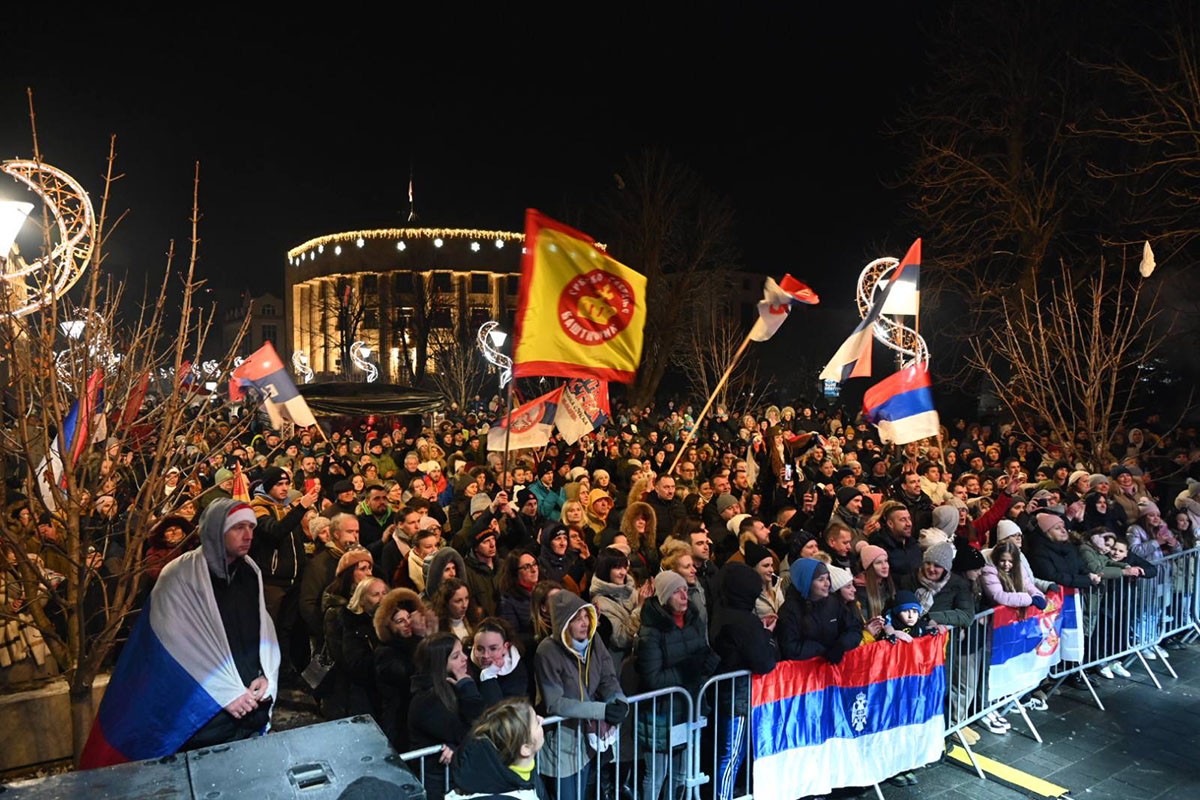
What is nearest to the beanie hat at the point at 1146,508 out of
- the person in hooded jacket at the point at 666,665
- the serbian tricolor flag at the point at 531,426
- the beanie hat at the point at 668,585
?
the person in hooded jacket at the point at 666,665

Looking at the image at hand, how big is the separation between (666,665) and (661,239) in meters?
27.1

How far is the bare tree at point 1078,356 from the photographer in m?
12.6

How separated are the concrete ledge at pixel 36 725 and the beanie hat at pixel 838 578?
472 centimetres

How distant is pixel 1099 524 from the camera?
9.25m

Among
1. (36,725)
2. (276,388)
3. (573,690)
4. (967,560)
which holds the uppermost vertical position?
(276,388)

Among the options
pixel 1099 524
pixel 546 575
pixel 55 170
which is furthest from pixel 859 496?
pixel 55 170

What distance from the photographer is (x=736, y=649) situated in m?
5.33

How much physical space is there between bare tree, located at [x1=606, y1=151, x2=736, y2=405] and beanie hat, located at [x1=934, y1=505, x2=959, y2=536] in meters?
22.9

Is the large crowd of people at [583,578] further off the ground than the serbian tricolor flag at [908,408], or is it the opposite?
the serbian tricolor flag at [908,408]

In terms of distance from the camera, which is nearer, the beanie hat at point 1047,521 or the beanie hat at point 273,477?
the beanie hat at point 1047,521

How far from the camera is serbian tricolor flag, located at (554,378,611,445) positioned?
12.1 metres

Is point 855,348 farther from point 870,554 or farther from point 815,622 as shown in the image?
point 815,622

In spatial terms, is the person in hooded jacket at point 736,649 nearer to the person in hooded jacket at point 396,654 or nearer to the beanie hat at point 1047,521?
the person in hooded jacket at point 396,654

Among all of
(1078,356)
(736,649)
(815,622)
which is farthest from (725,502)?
(1078,356)
